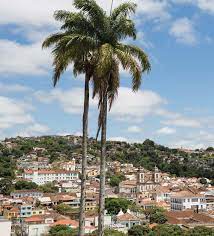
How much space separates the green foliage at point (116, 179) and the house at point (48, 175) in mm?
11571

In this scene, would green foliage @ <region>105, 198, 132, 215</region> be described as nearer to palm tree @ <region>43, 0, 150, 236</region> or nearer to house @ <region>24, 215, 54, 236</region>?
house @ <region>24, 215, 54, 236</region>

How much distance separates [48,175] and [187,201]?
47531mm

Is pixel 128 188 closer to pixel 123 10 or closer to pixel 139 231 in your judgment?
pixel 139 231

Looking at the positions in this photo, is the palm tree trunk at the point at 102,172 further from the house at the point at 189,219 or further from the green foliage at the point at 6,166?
the green foliage at the point at 6,166

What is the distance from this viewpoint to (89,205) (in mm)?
84062

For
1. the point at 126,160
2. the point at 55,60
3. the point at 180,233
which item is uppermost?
the point at 126,160

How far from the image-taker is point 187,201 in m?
91.3

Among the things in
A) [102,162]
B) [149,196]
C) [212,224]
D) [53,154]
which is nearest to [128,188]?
[149,196]

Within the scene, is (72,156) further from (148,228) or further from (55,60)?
(55,60)

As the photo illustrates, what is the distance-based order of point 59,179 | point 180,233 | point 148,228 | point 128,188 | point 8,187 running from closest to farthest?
point 180,233 → point 148,228 → point 8,187 → point 128,188 → point 59,179

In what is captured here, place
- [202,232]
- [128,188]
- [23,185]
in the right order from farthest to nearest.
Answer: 1. [128,188]
2. [23,185]
3. [202,232]

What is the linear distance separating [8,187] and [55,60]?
312ft

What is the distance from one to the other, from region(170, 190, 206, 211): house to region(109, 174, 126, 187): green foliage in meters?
31.6

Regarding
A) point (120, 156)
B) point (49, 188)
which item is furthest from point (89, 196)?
point (120, 156)
